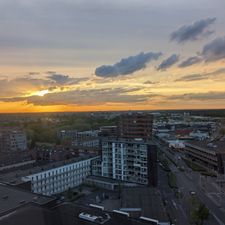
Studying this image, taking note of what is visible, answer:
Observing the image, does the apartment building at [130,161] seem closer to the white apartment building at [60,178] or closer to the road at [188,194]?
the white apartment building at [60,178]

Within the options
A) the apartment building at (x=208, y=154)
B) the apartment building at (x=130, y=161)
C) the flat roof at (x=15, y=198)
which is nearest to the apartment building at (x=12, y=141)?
the apartment building at (x=130, y=161)

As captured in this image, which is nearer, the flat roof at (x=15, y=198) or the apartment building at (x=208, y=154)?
the flat roof at (x=15, y=198)

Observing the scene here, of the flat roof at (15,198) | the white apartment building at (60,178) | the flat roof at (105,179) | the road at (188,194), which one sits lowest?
the road at (188,194)

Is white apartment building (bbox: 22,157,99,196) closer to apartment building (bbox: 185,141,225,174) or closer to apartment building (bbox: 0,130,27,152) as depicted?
apartment building (bbox: 185,141,225,174)

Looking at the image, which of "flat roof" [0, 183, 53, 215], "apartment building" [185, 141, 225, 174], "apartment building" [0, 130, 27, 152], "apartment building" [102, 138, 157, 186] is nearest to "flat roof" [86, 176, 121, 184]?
A: "apartment building" [102, 138, 157, 186]

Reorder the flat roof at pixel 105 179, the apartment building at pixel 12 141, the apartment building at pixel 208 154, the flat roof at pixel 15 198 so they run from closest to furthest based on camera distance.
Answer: the flat roof at pixel 15 198
the flat roof at pixel 105 179
the apartment building at pixel 208 154
the apartment building at pixel 12 141

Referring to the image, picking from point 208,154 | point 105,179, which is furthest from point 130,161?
point 208,154
